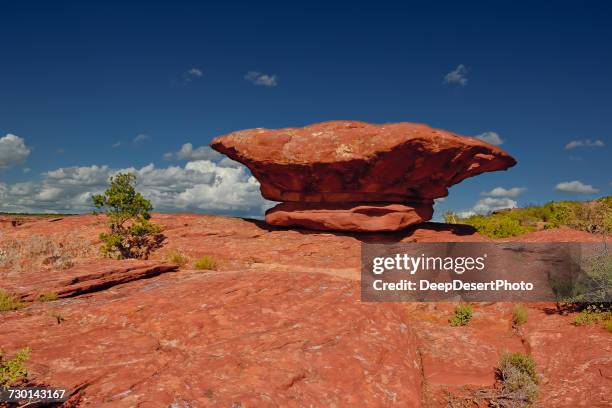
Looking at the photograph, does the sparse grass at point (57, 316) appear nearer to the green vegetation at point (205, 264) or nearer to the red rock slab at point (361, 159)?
the green vegetation at point (205, 264)

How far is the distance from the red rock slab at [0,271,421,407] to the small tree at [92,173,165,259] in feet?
30.7

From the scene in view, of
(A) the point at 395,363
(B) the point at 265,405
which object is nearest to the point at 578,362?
(A) the point at 395,363

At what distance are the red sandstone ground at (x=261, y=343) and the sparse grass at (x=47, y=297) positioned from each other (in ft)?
0.42

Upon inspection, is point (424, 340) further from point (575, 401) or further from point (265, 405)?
point (265, 405)

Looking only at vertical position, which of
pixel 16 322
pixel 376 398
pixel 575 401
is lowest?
pixel 575 401

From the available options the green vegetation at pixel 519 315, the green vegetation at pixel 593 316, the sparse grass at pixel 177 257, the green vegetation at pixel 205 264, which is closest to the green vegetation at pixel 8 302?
the green vegetation at pixel 205 264

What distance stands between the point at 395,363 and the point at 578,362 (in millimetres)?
5194

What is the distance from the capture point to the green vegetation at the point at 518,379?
278 inches

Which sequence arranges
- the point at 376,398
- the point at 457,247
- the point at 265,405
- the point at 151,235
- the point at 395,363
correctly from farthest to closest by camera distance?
the point at 151,235, the point at 457,247, the point at 395,363, the point at 376,398, the point at 265,405

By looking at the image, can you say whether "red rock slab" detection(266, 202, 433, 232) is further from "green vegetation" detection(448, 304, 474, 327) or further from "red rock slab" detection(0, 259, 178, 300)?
"red rock slab" detection(0, 259, 178, 300)

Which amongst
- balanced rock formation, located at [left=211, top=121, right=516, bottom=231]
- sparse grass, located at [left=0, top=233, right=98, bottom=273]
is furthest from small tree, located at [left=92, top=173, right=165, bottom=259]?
balanced rock formation, located at [left=211, top=121, right=516, bottom=231]

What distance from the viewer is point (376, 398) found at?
5.29m

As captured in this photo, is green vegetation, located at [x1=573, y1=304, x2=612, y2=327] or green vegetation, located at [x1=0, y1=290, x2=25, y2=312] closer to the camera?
green vegetation, located at [x1=0, y1=290, x2=25, y2=312]

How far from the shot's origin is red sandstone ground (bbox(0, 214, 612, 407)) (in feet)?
16.3
